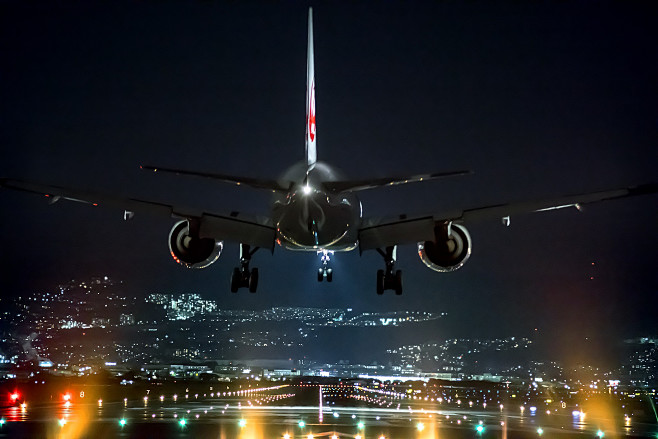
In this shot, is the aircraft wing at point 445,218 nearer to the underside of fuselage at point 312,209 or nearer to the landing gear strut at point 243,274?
the underside of fuselage at point 312,209

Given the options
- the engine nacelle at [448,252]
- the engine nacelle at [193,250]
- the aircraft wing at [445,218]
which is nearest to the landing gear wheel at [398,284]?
the engine nacelle at [448,252]

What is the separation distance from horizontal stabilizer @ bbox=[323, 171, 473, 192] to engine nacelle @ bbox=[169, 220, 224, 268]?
913cm

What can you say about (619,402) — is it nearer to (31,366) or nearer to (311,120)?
(311,120)

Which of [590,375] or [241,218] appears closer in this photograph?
[241,218]

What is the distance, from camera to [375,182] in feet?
90.9

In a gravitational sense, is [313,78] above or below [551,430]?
above

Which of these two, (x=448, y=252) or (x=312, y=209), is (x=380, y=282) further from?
(x=312, y=209)

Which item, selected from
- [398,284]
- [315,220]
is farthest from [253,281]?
[315,220]

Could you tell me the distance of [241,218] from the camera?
33.7 meters

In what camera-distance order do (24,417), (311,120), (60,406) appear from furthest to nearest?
(60,406)
(24,417)
(311,120)

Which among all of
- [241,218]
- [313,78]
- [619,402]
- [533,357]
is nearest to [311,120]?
[313,78]

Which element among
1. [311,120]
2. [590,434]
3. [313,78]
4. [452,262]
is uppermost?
[313,78]

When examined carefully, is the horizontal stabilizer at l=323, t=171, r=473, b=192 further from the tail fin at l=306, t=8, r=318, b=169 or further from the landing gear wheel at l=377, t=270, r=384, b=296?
the landing gear wheel at l=377, t=270, r=384, b=296

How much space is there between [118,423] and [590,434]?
20.1 m
